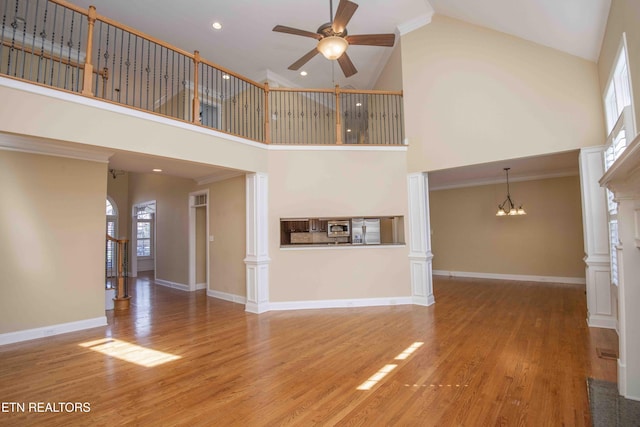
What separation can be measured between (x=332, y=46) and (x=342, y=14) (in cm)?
33

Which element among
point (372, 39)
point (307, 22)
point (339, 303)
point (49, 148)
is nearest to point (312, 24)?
point (307, 22)

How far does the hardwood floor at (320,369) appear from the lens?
213 centimetres

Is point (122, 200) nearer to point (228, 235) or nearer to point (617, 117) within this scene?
point (228, 235)

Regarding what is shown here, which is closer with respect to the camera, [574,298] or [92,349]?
[92,349]

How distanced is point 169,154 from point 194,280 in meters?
3.85

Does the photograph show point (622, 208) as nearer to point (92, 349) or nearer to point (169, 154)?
point (169, 154)

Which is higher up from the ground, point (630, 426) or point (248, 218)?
point (248, 218)

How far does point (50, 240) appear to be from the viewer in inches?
156

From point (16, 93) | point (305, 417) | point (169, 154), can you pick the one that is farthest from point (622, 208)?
point (16, 93)

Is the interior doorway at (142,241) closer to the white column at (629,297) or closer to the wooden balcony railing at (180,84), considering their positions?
the wooden balcony railing at (180,84)

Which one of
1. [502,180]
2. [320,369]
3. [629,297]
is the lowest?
[320,369]

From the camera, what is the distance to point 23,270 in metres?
3.76

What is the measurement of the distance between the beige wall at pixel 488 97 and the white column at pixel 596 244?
31 centimetres

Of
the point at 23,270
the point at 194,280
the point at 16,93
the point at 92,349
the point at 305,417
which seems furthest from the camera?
the point at 194,280
